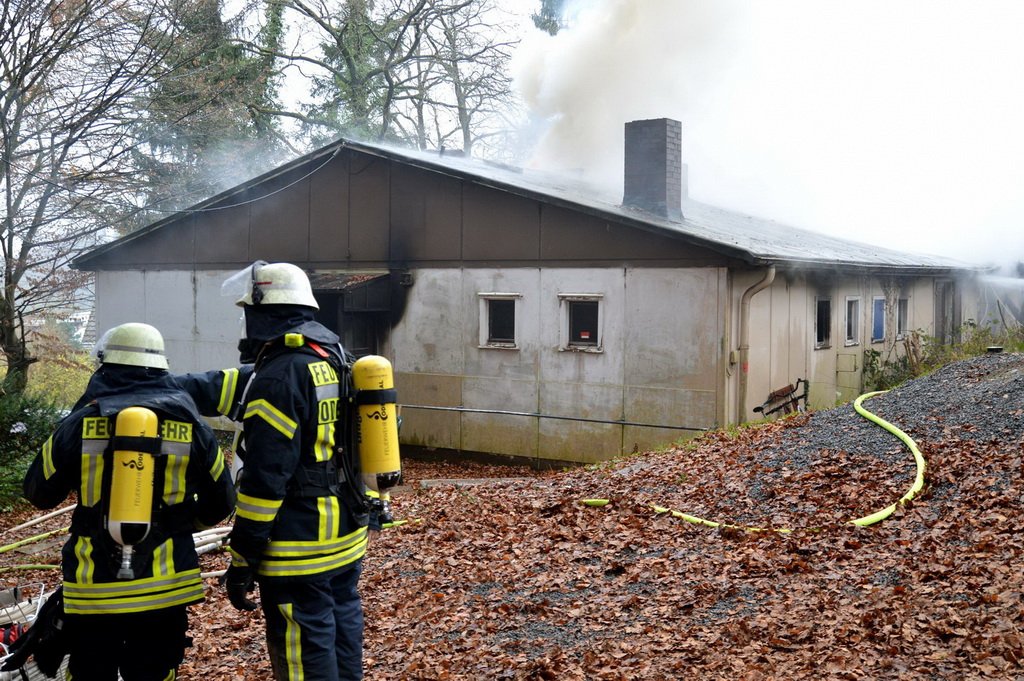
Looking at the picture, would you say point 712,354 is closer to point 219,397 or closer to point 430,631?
point 430,631

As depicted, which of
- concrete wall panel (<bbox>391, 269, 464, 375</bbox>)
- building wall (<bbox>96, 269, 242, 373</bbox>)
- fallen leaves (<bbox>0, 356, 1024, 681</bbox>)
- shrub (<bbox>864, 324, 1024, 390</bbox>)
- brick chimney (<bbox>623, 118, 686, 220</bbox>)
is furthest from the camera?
building wall (<bbox>96, 269, 242, 373</bbox>)

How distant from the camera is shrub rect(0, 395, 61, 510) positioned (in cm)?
1316

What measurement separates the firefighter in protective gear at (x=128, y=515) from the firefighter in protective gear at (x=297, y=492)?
27 cm

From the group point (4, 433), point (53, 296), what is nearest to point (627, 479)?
point (4, 433)

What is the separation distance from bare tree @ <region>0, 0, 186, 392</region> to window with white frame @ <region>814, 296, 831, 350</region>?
1134 cm

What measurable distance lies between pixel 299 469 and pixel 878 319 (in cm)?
1659

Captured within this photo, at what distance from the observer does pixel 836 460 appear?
329 inches

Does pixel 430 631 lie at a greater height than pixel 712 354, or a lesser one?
lesser

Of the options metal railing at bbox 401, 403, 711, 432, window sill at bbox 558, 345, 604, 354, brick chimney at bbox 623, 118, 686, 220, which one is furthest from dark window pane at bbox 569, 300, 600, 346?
brick chimney at bbox 623, 118, 686, 220

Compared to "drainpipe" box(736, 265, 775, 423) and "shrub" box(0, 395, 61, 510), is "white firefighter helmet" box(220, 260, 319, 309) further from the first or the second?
"shrub" box(0, 395, 61, 510)

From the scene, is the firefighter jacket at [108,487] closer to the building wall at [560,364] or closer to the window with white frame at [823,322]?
the building wall at [560,364]

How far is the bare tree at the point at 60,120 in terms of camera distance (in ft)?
44.4

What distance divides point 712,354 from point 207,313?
33.5 feet

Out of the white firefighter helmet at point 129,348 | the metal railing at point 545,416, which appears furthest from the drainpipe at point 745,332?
the white firefighter helmet at point 129,348
